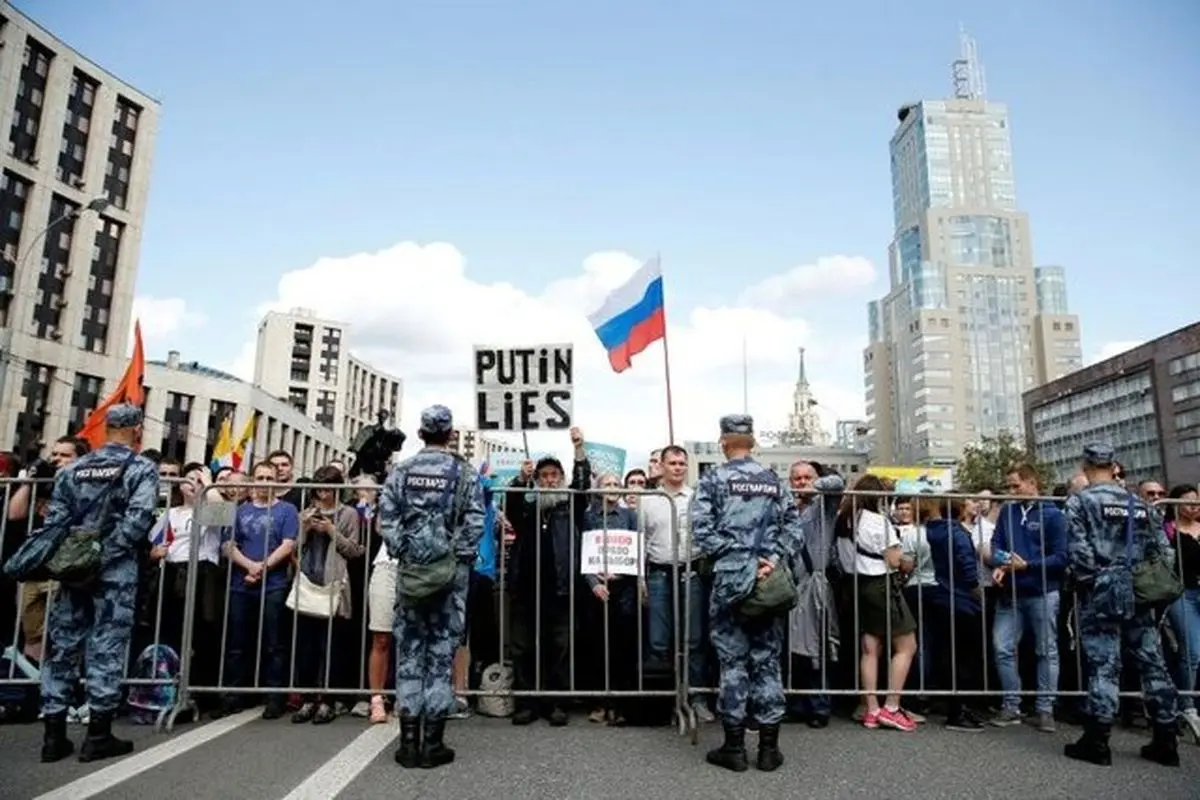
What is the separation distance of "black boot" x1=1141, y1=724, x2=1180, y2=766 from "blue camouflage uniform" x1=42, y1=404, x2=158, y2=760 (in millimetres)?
5870

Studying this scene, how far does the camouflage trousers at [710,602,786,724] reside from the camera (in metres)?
4.52

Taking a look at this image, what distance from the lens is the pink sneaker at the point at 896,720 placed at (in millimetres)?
5407

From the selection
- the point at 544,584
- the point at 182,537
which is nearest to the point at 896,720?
the point at 544,584

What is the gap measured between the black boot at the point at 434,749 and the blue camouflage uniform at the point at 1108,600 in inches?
141

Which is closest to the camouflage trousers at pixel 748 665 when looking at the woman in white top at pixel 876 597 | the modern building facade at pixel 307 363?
the woman in white top at pixel 876 597

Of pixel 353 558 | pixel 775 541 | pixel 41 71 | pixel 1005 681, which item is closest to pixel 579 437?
pixel 353 558

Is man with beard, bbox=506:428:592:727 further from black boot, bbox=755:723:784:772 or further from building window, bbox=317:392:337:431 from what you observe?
building window, bbox=317:392:337:431

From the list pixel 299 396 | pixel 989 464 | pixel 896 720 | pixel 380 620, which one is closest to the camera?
pixel 896 720

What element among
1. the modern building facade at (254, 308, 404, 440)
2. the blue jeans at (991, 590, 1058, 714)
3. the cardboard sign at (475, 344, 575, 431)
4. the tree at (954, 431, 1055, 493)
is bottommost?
the blue jeans at (991, 590, 1058, 714)

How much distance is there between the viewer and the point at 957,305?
140625mm

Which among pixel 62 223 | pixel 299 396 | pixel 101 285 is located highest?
pixel 62 223

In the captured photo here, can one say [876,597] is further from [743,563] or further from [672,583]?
[743,563]

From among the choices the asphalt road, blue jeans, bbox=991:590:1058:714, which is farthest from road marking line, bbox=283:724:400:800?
blue jeans, bbox=991:590:1058:714

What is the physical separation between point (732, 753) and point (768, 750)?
200mm
